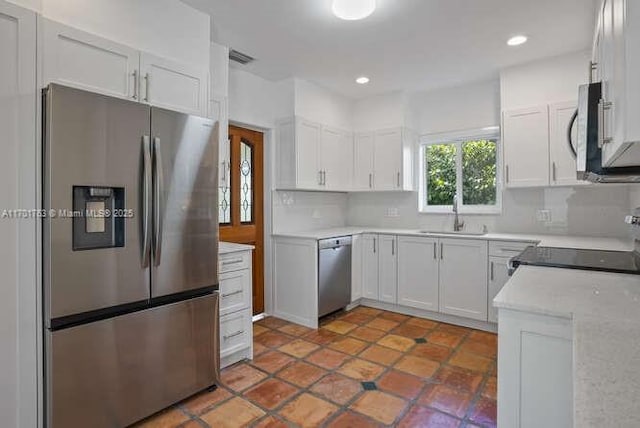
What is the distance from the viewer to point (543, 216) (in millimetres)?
3484

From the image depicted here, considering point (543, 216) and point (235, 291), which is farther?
point (543, 216)

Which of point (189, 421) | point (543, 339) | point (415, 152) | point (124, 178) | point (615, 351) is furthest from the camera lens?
Result: point (415, 152)

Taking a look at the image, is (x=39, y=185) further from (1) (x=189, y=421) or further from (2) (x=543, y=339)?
(2) (x=543, y=339)

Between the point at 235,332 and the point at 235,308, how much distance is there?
7.1 inches

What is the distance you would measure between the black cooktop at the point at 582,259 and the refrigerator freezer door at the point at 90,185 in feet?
6.97

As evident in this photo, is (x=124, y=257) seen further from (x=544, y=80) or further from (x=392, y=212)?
(x=544, y=80)

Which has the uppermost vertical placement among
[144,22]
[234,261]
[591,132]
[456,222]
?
[144,22]

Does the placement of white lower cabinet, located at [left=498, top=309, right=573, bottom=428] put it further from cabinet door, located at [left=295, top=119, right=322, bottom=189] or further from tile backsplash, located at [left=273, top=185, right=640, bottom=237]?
cabinet door, located at [left=295, top=119, right=322, bottom=189]

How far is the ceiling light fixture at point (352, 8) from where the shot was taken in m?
2.17

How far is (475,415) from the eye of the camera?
202 centimetres

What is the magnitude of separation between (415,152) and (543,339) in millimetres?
3338

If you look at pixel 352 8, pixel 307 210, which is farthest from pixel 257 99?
pixel 352 8

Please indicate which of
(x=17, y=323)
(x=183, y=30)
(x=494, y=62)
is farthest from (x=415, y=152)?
(x=17, y=323)

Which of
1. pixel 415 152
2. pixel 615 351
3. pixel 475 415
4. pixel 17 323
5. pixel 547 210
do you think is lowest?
pixel 475 415
